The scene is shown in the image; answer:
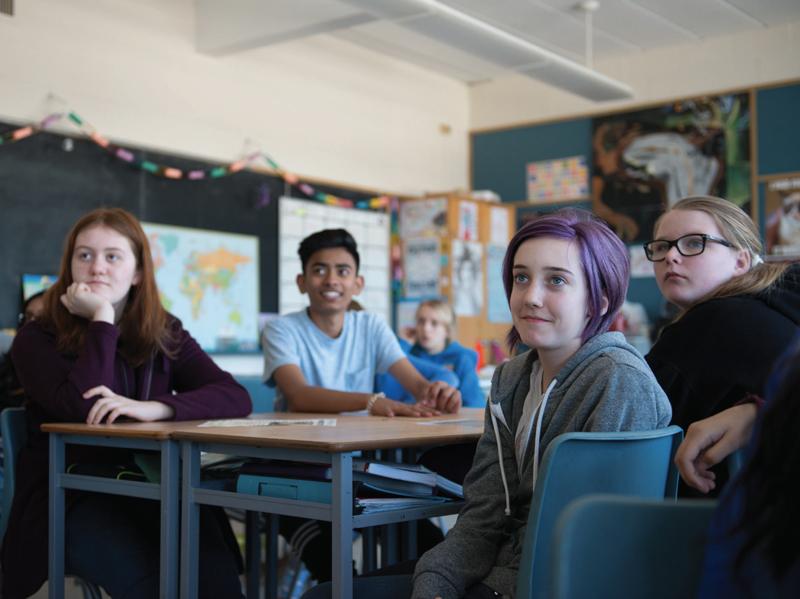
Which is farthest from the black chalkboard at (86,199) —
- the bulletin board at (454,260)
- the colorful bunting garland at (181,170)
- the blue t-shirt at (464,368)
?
the blue t-shirt at (464,368)

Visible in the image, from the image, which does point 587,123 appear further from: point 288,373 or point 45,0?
point 288,373

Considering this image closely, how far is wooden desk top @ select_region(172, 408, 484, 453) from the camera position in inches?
66.9

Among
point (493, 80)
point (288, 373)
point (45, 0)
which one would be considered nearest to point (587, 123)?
point (493, 80)

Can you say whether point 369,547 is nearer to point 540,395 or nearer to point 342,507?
point 342,507

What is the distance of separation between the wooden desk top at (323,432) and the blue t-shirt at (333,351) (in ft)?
1.73

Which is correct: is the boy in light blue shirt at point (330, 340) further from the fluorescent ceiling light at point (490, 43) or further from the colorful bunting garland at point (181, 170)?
the colorful bunting garland at point (181, 170)

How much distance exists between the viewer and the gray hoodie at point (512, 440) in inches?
56.2

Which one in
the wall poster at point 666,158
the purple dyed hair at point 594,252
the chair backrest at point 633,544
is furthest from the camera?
the wall poster at point 666,158

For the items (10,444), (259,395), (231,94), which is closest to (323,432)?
(10,444)

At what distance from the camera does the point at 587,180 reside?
724cm

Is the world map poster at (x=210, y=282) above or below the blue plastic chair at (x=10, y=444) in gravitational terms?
above

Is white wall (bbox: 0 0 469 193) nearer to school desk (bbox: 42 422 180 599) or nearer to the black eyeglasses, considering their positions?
school desk (bbox: 42 422 180 599)

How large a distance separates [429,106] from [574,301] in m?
6.11

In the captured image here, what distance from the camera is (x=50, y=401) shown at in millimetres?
2289
